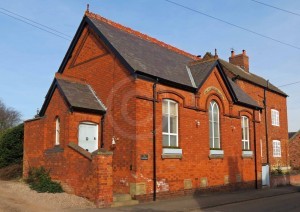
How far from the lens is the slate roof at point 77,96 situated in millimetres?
15647

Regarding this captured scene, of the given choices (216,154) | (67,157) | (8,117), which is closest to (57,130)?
(67,157)

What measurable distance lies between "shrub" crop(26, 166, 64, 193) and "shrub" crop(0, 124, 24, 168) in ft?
16.7

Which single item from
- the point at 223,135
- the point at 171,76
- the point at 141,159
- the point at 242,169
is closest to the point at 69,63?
the point at 171,76

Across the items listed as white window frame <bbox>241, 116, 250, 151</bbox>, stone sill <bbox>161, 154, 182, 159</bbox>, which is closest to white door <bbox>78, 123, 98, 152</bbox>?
stone sill <bbox>161, 154, 182, 159</bbox>

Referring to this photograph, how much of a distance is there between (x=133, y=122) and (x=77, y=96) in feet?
9.69

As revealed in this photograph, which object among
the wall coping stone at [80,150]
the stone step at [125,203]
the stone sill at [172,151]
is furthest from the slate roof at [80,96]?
the stone step at [125,203]

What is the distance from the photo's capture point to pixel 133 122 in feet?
50.7

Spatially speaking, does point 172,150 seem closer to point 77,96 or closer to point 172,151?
point 172,151

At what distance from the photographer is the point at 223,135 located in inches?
810

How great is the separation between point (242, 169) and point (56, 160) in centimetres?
1178

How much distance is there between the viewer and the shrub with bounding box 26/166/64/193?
1467 centimetres

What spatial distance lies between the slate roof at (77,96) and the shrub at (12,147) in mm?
5179

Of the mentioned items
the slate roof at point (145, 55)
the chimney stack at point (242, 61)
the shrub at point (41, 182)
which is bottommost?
the shrub at point (41, 182)

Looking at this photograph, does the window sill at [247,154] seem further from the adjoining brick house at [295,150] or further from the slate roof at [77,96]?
the adjoining brick house at [295,150]
